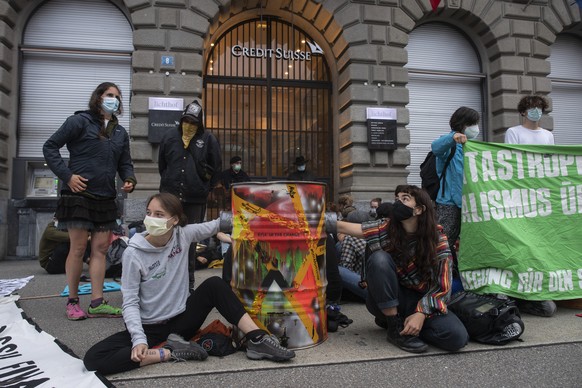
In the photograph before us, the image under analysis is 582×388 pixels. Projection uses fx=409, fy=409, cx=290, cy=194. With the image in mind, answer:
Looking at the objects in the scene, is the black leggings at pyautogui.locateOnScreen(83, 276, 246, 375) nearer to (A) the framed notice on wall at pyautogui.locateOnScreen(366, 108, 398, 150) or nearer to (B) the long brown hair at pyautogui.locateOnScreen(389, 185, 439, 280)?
(B) the long brown hair at pyautogui.locateOnScreen(389, 185, 439, 280)

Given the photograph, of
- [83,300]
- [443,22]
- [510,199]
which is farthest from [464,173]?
[443,22]

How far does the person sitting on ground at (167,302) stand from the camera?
246 cm

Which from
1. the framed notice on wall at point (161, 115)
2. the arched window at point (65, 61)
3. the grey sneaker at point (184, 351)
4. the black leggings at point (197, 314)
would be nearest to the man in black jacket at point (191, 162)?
the black leggings at point (197, 314)

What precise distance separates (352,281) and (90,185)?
2.52 meters

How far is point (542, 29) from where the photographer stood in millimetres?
9289

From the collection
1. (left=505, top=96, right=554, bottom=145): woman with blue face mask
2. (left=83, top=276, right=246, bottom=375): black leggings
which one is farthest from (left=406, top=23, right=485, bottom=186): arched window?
(left=83, top=276, right=246, bottom=375): black leggings

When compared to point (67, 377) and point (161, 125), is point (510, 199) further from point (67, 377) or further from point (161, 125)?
point (161, 125)

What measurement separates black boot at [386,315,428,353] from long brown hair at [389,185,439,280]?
0.37 m

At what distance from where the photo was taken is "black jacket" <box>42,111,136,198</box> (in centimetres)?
344

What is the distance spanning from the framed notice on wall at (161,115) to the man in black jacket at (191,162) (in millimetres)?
3293

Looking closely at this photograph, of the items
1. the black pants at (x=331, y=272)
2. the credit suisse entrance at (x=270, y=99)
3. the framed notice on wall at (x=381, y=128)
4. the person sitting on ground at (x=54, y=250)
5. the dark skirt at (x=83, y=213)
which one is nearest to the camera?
the dark skirt at (x=83, y=213)

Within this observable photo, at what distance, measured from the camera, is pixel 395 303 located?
2.74 metres

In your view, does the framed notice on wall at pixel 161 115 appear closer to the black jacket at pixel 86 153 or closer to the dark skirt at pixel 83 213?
the black jacket at pixel 86 153

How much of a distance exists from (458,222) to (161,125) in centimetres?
553
